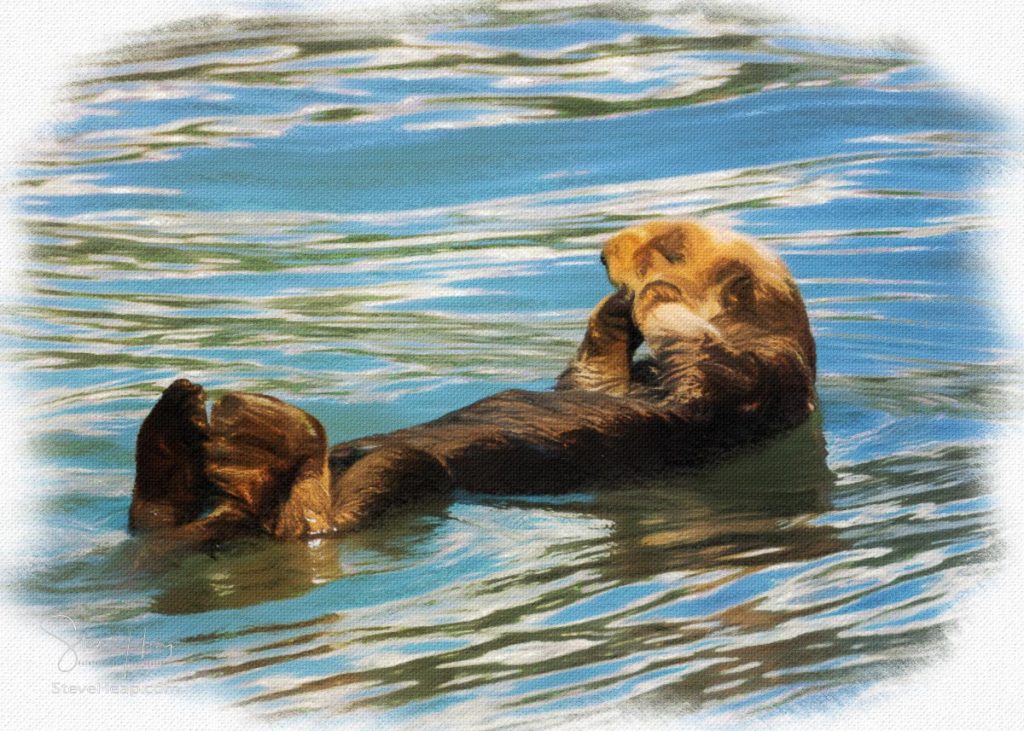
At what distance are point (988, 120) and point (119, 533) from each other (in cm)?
478

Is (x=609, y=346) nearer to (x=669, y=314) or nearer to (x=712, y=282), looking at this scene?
(x=669, y=314)

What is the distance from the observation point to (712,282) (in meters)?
4.43

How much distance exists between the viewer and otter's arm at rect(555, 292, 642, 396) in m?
4.45

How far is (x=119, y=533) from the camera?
365 centimetres

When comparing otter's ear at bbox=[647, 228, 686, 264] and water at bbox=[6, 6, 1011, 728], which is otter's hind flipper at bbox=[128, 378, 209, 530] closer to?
water at bbox=[6, 6, 1011, 728]

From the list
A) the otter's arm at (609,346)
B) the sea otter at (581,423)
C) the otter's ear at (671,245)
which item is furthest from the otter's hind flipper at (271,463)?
the otter's ear at (671,245)

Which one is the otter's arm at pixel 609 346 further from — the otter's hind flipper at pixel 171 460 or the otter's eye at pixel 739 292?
the otter's hind flipper at pixel 171 460

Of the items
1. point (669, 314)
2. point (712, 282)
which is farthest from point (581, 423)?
point (712, 282)

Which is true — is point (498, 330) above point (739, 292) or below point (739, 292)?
below

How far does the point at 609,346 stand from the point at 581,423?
628 millimetres

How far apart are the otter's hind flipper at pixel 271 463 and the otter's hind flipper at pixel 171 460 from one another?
64 millimetres

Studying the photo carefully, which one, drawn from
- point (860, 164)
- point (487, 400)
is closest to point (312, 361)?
point (487, 400)

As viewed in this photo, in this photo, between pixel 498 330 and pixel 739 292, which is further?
pixel 498 330

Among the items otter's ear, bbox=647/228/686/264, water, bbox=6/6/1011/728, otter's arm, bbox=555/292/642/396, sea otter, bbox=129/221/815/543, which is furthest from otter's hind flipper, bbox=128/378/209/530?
otter's ear, bbox=647/228/686/264
